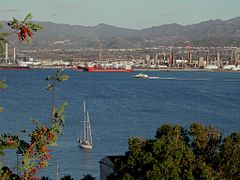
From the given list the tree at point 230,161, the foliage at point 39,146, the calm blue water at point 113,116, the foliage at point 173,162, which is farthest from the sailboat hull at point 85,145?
the foliage at point 39,146

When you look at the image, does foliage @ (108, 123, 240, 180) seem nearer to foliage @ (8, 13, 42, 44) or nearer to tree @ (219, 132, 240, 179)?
tree @ (219, 132, 240, 179)

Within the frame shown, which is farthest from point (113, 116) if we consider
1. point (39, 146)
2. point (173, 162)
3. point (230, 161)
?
point (39, 146)

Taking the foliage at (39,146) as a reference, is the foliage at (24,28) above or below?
above

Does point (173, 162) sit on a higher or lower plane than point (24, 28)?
lower

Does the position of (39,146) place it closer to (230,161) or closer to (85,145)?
(230,161)

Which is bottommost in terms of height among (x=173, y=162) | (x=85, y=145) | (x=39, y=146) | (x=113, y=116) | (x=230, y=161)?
(x=113, y=116)

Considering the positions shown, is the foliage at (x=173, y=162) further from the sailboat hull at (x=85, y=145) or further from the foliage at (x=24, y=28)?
the sailboat hull at (x=85, y=145)

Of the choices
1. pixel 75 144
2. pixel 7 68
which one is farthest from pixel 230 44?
pixel 75 144

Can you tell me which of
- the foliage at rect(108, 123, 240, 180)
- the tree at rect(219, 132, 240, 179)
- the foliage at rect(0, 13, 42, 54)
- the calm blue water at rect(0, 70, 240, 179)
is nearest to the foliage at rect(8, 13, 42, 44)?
the foliage at rect(0, 13, 42, 54)

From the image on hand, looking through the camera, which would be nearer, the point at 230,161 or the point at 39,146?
the point at 39,146

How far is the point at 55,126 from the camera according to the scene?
6.55 ft

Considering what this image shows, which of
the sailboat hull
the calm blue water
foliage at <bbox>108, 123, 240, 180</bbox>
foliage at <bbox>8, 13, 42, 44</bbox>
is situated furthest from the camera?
the sailboat hull

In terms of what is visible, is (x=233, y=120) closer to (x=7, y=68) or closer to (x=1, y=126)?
(x=1, y=126)

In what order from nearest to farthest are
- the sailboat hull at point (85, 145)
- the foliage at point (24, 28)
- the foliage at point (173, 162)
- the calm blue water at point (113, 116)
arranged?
1. the foliage at point (24, 28)
2. the foliage at point (173, 162)
3. the calm blue water at point (113, 116)
4. the sailboat hull at point (85, 145)
